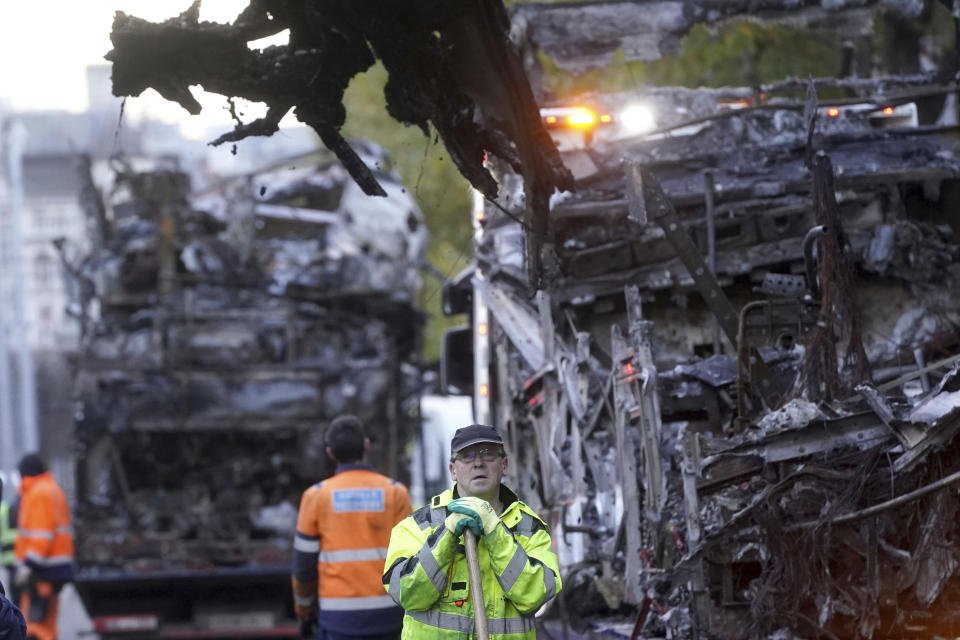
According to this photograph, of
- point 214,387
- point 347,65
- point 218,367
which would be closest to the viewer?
point 347,65

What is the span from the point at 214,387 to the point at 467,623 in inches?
323

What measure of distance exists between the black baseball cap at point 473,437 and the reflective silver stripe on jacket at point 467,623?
46 centimetres

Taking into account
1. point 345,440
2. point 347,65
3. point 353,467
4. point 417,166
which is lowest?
point 353,467

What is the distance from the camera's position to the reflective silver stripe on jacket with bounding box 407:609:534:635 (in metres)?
4.12

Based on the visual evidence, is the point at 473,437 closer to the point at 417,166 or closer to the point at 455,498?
the point at 455,498

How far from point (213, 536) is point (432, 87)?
690cm

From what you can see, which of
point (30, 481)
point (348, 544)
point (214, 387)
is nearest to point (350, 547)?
point (348, 544)

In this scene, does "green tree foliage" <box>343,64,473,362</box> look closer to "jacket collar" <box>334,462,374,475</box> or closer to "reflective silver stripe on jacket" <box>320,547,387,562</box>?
"jacket collar" <box>334,462,374,475</box>

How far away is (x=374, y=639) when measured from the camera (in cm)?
635

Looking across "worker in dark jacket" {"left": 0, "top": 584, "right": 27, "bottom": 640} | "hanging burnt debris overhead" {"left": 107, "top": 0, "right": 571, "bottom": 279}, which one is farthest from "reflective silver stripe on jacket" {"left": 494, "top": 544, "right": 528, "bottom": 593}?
"hanging burnt debris overhead" {"left": 107, "top": 0, "right": 571, "bottom": 279}

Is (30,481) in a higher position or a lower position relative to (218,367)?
lower

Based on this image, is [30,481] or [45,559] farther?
[30,481]

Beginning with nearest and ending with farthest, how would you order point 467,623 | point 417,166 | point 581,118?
point 467,623 → point 581,118 → point 417,166

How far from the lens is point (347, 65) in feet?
17.9
